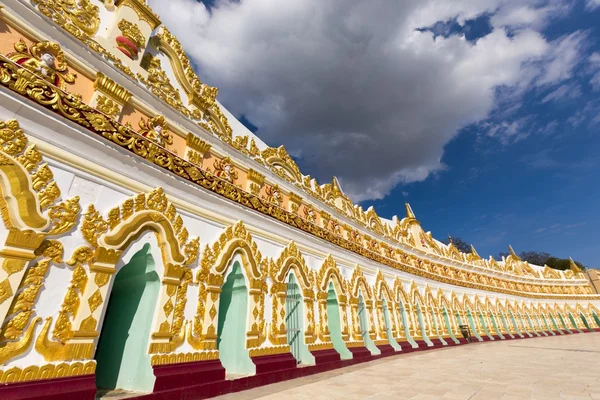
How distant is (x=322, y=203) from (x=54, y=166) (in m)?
8.33

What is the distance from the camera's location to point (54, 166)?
158 inches

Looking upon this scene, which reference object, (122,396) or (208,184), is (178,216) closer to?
(208,184)

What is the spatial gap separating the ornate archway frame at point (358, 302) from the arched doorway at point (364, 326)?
12 centimetres

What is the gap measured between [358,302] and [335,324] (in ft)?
5.80

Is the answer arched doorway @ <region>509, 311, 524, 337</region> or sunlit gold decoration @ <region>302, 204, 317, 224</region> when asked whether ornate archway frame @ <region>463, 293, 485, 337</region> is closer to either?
arched doorway @ <region>509, 311, 524, 337</region>

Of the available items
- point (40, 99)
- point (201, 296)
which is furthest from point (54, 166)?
point (201, 296)

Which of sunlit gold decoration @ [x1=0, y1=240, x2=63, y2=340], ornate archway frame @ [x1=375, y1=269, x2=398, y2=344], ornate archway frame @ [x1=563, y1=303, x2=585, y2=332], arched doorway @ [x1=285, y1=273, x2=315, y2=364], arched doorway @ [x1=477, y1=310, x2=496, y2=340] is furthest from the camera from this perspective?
ornate archway frame @ [x1=563, y1=303, x2=585, y2=332]

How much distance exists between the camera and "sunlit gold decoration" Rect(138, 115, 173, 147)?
18.5ft

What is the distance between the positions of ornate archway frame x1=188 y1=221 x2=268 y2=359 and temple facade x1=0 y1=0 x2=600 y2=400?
0.03 meters

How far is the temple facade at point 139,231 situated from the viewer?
3590 mm

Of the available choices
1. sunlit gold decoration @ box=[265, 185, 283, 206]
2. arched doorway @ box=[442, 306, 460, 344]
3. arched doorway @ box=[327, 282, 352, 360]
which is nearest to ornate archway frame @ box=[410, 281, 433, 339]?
arched doorway @ box=[442, 306, 460, 344]

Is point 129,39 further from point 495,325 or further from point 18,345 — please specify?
point 495,325

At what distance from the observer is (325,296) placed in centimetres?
937

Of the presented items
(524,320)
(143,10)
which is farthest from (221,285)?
(524,320)
